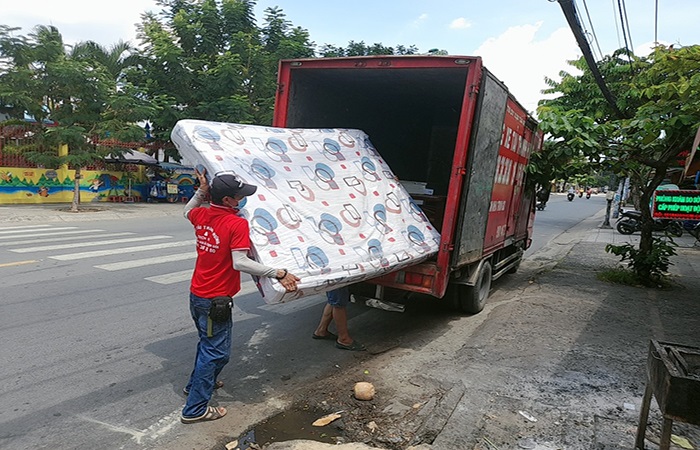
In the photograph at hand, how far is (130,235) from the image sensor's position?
38.3 feet

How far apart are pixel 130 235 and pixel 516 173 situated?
29.3 ft

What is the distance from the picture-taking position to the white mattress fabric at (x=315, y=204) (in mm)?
3500

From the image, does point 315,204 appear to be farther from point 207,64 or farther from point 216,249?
point 207,64

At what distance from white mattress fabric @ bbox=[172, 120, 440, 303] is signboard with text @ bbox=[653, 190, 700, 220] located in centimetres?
568

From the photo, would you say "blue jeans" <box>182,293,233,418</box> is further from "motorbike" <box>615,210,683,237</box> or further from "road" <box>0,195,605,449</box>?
"motorbike" <box>615,210,683,237</box>

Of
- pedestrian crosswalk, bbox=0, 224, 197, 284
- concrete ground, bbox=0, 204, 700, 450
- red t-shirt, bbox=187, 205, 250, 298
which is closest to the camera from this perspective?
red t-shirt, bbox=187, 205, 250, 298

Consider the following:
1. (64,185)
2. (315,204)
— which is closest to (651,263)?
(315,204)

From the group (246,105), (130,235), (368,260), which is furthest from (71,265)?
(246,105)

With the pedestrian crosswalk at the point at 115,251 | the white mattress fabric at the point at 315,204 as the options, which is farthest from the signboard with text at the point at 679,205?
the pedestrian crosswalk at the point at 115,251

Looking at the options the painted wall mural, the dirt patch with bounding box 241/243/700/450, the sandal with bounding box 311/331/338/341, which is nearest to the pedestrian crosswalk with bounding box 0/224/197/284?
the sandal with bounding box 311/331/338/341

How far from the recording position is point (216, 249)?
→ 3.33m

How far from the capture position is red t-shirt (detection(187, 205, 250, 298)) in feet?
10.8

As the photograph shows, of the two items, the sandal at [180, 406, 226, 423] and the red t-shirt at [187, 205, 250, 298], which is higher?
the red t-shirt at [187, 205, 250, 298]

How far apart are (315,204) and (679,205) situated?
742 cm
